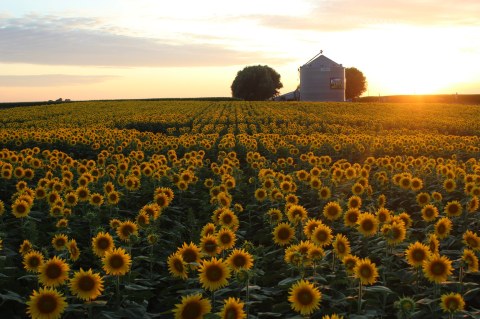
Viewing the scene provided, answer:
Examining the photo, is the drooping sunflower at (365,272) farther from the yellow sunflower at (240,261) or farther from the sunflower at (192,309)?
the sunflower at (192,309)

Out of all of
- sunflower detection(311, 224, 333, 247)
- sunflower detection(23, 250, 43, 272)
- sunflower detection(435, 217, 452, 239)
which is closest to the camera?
sunflower detection(23, 250, 43, 272)

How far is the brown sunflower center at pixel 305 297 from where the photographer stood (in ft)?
14.3

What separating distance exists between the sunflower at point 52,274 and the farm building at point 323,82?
7982 cm

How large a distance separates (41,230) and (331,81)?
259 ft

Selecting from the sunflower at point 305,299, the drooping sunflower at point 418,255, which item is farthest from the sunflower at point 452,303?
the sunflower at point 305,299

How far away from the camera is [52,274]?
4.71 m

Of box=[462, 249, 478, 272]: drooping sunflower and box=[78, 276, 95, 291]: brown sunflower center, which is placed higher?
box=[78, 276, 95, 291]: brown sunflower center

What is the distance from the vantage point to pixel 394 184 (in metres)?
10.5

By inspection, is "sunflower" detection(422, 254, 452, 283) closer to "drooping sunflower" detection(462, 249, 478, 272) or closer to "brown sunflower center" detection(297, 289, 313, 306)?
"drooping sunflower" detection(462, 249, 478, 272)

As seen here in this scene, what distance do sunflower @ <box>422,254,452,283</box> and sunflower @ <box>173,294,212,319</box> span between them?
7.18 ft

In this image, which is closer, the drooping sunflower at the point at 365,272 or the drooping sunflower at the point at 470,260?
the drooping sunflower at the point at 365,272

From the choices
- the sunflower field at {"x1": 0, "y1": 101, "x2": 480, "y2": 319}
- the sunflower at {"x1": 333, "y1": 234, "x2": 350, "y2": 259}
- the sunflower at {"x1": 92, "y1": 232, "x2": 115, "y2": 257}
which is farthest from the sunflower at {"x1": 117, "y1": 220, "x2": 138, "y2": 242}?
the sunflower at {"x1": 333, "y1": 234, "x2": 350, "y2": 259}

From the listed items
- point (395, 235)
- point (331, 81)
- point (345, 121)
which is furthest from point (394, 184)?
point (331, 81)

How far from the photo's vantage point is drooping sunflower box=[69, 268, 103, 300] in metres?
4.53
